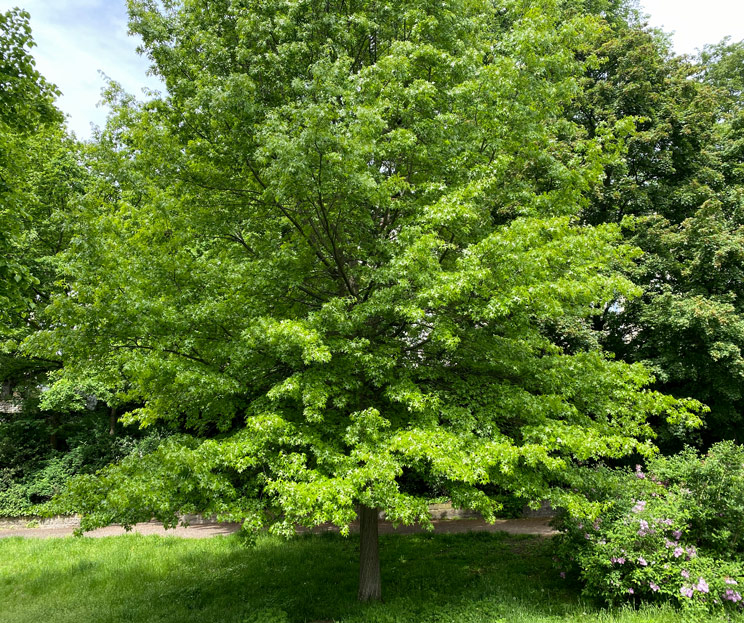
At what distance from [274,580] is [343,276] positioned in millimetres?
6217

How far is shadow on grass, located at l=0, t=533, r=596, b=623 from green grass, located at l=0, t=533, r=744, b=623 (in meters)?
0.02

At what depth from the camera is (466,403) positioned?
22.6 ft

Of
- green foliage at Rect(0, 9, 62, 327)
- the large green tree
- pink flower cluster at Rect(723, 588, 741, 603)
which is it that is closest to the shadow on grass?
the large green tree

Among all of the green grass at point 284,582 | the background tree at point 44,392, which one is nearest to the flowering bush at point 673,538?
the green grass at point 284,582

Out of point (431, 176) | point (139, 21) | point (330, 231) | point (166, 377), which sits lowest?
point (166, 377)

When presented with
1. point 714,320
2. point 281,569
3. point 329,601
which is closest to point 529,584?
Answer: point 329,601

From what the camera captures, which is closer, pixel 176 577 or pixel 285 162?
pixel 285 162

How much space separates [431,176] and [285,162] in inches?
106

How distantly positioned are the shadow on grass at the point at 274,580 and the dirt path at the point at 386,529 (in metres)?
1.00

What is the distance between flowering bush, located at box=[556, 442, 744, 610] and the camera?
6758 millimetres

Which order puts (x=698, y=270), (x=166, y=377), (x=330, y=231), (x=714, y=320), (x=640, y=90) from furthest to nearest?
(x=640, y=90)
(x=698, y=270)
(x=714, y=320)
(x=330, y=231)
(x=166, y=377)

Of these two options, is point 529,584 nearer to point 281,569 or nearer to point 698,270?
point 281,569

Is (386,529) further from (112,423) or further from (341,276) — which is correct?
(112,423)

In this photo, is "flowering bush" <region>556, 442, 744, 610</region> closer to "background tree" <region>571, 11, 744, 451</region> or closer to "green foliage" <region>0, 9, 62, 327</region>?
"background tree" <region>571, 11, 744, 451</region>
